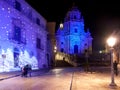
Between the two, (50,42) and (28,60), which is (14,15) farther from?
(50,42)

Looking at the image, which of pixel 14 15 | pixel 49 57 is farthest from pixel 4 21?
pixel 49 57

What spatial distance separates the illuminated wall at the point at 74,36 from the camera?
94.4 m

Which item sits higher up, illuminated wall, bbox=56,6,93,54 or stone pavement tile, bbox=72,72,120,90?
illuminated wall, bbox=56,6,93,54

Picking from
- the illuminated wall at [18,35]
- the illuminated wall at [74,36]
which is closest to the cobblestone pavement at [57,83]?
the illuminated wall at [18,35]

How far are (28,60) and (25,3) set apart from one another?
26.8 feet

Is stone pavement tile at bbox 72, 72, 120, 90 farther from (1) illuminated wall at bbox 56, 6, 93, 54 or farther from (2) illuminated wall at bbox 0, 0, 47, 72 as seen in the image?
(1) illuminated wall at bbox 56, 6, 93, 54

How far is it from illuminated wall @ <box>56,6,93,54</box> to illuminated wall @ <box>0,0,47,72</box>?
147 ft

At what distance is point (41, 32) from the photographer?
51.4 m

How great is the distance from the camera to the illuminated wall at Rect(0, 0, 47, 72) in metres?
32.4

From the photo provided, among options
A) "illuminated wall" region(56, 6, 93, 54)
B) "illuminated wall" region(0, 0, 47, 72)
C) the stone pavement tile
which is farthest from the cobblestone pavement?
"illuminated wall" region(56, 6, 93, 54)

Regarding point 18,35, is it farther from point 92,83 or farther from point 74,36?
point 74,36

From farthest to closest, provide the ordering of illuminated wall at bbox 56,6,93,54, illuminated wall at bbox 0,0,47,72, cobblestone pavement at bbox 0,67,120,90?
1. illuminated wall at bbox 56,6,93,54
2. illuminated wall at bbox 0,0,47,72
3. cobblestone pavement at bbox 0,67,120,90

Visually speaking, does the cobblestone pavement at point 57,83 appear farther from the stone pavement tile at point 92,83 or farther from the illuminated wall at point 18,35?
the illuminated wall at point 18,35

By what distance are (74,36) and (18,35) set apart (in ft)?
193
